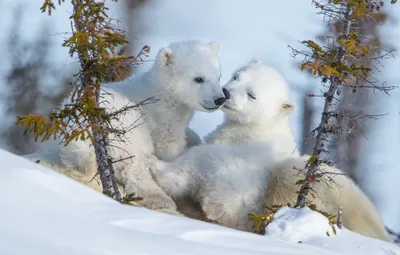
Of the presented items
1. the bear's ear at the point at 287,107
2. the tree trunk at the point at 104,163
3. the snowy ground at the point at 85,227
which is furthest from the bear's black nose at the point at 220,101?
the snowy ground at the point at 85,227

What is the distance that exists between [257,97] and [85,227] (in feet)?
14.7

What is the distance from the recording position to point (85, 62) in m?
7.37

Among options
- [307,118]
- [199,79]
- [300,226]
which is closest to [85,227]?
[300,226]

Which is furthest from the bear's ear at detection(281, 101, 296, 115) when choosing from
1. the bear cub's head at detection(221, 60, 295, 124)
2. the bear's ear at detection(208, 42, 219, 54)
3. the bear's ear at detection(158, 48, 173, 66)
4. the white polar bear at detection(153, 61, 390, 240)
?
the bear's ear at detection(158, 48, 173, 66)

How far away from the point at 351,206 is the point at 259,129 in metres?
1.43

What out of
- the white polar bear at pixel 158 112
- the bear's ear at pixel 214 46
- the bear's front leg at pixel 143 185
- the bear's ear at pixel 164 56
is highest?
the bear's ear at pixel 214 46

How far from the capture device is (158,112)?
860cm

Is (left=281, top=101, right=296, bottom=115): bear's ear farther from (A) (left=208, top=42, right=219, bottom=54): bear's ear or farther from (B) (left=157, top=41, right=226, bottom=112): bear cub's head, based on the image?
(A) (left=208, top=42, right=219, bottom=54): bear's ear

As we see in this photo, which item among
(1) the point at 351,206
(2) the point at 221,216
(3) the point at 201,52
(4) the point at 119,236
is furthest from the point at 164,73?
(4) the point at 119,236

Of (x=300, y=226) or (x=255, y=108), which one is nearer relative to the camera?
(x=300, y=226)

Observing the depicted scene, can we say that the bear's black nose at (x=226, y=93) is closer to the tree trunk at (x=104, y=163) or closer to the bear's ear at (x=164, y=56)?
the bear's ear at (x=164, y=56)

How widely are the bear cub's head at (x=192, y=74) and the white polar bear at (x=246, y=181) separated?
0.28m

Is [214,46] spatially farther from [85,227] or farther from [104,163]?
[85,227]

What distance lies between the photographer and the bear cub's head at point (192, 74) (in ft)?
28.0
